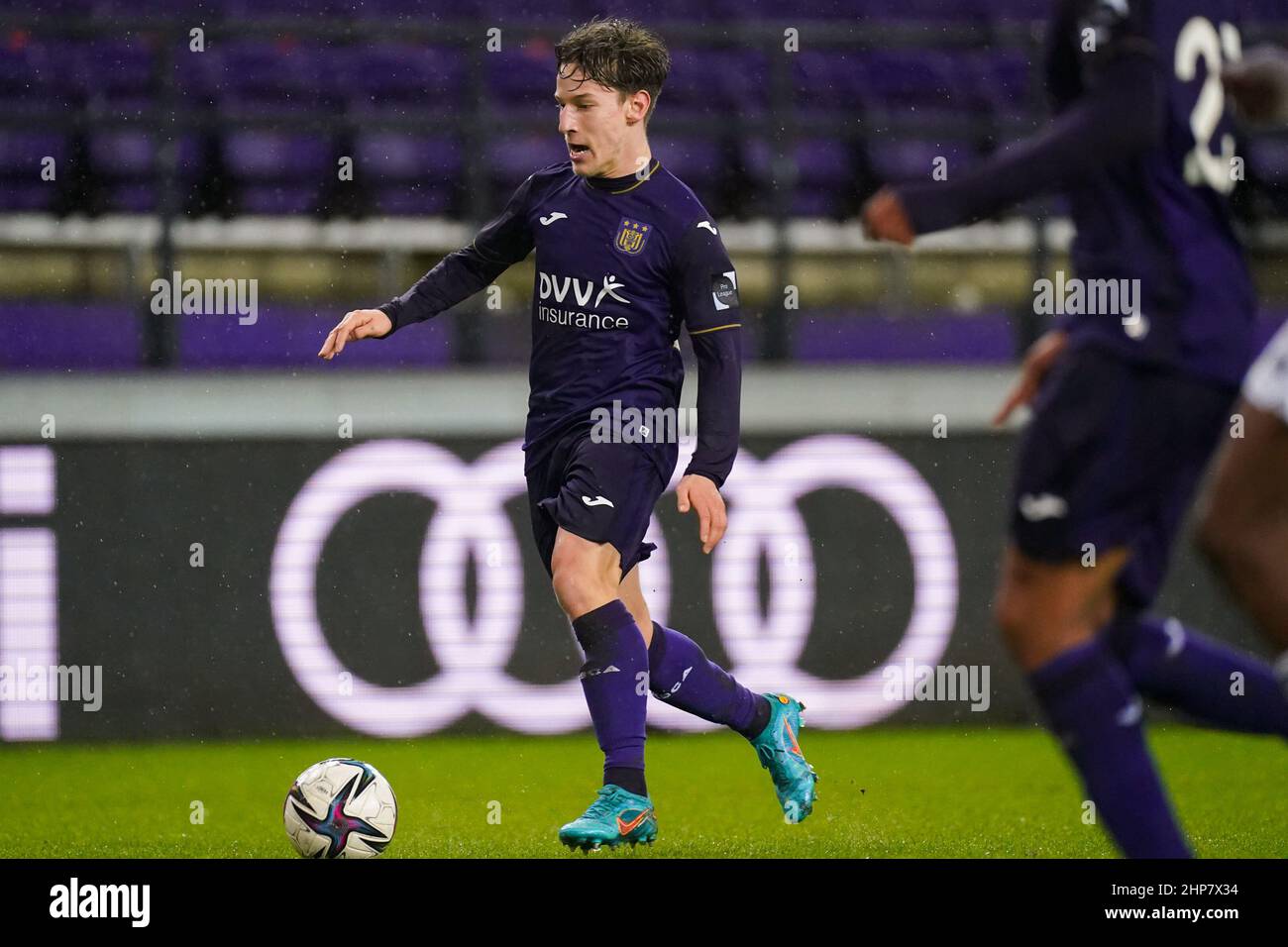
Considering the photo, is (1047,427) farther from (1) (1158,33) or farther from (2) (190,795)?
(2) (190,795)

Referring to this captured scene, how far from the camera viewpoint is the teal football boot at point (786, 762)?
12.9 ft

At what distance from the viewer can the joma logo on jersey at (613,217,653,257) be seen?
3717mm

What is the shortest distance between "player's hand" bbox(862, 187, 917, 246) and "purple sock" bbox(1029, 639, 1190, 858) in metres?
0.65

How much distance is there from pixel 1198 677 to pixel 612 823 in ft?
3.78

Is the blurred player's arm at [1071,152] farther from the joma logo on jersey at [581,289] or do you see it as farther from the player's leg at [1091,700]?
the joma logo on jersey at [581,289]

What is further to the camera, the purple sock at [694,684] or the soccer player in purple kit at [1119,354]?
the purple sock at [694,684]

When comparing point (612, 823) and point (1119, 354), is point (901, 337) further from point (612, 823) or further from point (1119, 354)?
point (1119, 354)

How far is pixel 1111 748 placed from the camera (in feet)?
8.30

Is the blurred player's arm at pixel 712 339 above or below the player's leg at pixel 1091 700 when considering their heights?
above

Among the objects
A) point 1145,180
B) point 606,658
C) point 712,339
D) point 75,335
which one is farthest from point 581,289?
point 75,335

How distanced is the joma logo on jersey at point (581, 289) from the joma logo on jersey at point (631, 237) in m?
0.07
